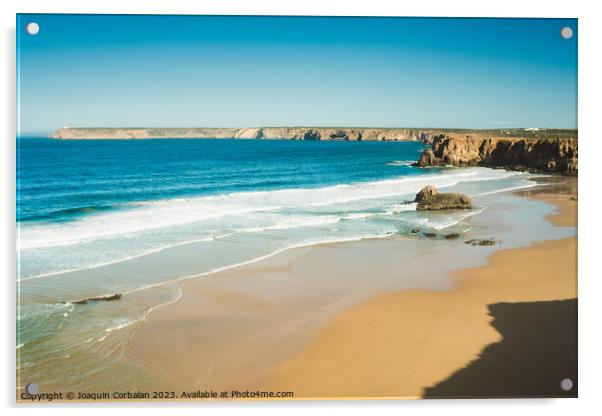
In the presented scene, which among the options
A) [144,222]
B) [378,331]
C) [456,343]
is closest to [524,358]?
[456,343]

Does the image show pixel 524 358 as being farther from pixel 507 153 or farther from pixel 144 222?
pixel 507 153

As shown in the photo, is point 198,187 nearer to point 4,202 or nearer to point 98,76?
point 98,76

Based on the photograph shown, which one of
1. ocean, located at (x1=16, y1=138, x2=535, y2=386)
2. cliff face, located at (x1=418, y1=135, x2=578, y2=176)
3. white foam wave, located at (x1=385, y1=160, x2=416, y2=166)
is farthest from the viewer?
white foam wave, located at (x1=385, y1=160, x2=416, y2=166)

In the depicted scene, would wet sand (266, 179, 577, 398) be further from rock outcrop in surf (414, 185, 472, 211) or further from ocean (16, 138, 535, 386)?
rock outcrop in surf (414, 185, 472, 211)

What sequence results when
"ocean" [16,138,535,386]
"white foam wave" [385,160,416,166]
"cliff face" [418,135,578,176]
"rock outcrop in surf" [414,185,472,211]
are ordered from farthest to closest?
"white foam wave" [385,160,416,166], "rock outcrop in surf" [414,185,472,211], "cliff face" [418,135,578,176], "ocean" [16,138,535,386]

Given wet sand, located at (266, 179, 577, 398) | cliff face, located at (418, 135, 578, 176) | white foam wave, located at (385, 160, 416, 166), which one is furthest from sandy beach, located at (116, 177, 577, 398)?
white foam wave, located at (385, 160, 416, 166)
